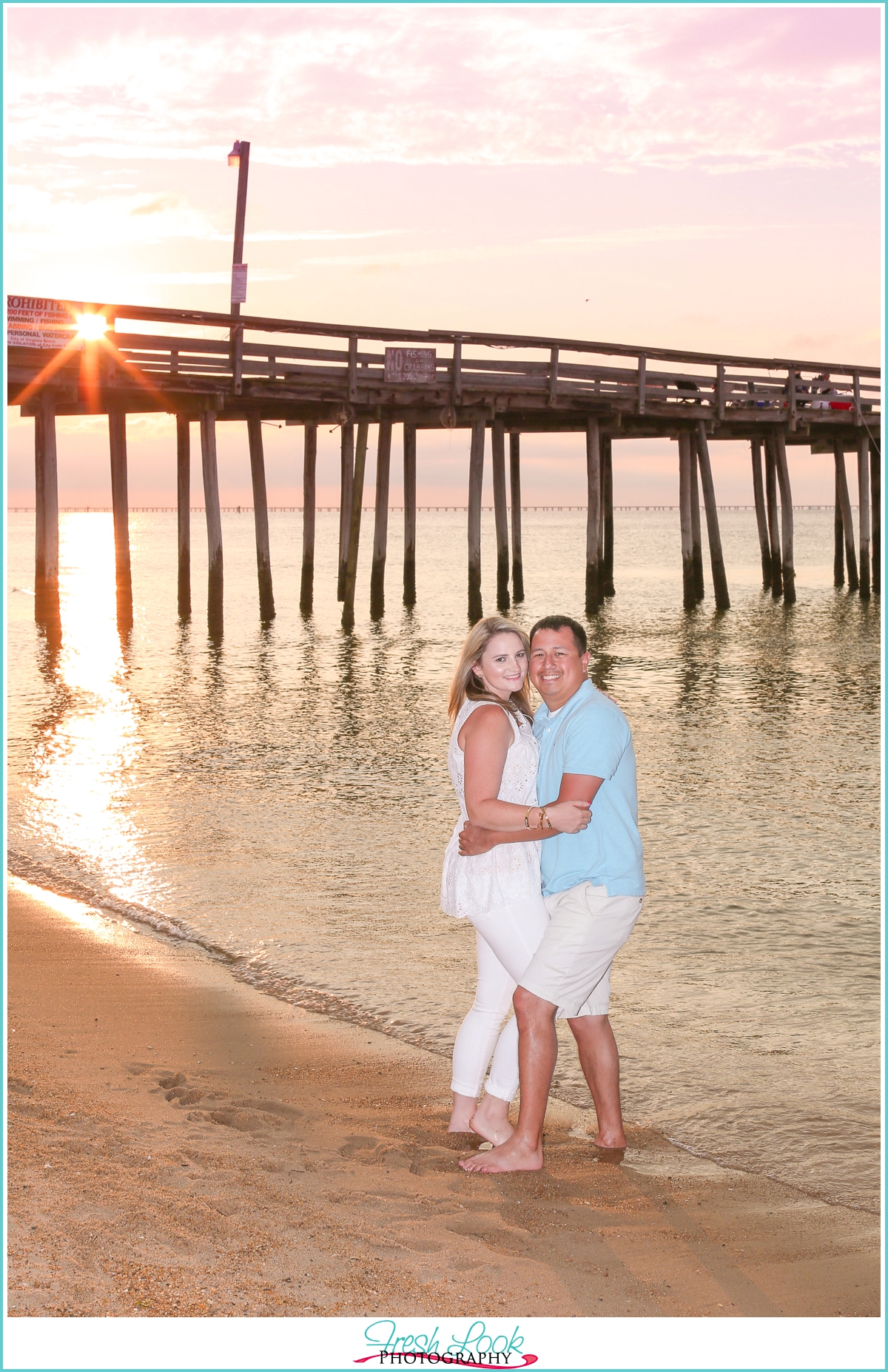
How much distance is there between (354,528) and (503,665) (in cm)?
2025

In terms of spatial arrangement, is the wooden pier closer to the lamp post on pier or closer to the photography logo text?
the lamp post on pier

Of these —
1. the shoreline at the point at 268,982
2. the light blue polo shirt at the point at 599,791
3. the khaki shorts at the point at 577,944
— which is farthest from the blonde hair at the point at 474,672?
the shoreline at the point at 268,982

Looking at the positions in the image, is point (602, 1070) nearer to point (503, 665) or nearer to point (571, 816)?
point (571, 816)

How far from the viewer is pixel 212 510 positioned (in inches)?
809

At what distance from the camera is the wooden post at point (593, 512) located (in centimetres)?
2423

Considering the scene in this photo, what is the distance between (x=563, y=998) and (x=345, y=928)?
324 centimetres

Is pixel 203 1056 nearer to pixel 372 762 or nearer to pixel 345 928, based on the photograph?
pixel 345 928

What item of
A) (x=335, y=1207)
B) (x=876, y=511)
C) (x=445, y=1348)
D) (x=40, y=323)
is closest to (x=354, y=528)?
(x=40, y=323)

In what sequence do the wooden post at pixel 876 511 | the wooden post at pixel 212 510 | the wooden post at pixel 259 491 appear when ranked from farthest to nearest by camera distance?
the wooden post at pixel 876 511, the wooden post at pixel 259 491, the wooden post at pixel 212 510

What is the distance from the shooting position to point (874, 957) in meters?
6.66

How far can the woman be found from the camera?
3.78 meters

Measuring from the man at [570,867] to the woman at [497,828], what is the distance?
0.05 metres

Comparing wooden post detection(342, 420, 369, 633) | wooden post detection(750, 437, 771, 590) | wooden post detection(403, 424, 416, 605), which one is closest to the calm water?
wooden post detection(342, 420, 369, 633)

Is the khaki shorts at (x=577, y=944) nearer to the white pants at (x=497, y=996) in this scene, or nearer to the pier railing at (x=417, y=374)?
the white pants at (x=497, y=996)
